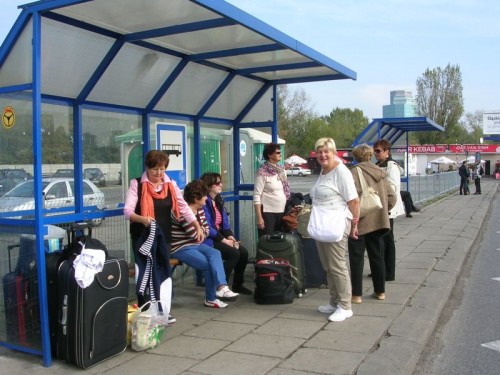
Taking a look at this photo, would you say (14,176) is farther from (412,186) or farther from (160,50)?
(412,186)

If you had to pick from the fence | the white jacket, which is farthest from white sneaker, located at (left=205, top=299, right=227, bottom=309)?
the fence

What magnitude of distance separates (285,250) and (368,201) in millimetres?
1056

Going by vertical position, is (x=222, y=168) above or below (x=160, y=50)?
below

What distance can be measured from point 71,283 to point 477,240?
9.88 m

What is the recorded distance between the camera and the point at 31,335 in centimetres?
411

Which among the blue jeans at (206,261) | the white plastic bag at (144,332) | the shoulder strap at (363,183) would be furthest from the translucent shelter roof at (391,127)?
the white plastic bag at (144,332)

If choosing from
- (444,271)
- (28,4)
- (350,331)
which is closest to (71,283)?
(28,4)

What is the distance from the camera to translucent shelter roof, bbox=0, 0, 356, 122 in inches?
164

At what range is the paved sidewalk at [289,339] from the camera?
389 centimetres

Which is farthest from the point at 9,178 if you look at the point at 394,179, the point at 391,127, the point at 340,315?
the point at 391,127

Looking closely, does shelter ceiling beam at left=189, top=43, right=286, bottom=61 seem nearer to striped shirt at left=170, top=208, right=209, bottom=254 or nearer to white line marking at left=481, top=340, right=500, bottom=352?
striped shirt at left=170, top=208, right=209, bottom=254

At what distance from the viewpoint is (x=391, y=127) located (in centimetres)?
1481

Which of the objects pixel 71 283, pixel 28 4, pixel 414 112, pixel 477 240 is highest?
pixel 414 112

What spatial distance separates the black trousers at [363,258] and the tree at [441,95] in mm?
54495
